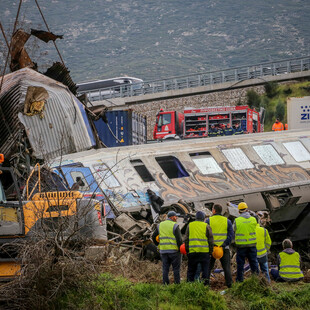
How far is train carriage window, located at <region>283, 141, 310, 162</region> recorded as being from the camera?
2228 centimetres

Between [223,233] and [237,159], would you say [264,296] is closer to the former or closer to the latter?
[223,233]

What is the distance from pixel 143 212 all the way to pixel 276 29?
174 metres

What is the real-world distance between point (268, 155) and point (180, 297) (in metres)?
11.1

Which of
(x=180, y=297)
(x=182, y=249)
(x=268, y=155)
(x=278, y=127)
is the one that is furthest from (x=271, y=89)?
(x=180, y=297)

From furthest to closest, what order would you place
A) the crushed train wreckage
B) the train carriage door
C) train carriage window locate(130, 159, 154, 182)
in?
train carriage window locate(130, 159, 154, 182) < the crushed train wreckage < the train carriage door

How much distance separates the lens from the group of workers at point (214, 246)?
12141 mm

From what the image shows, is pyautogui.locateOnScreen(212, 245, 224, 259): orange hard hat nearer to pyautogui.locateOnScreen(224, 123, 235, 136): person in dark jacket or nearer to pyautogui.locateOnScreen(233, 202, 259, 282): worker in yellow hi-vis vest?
pyautogui.locateOnScreen(233, 202, 259, 282): worker in yellow hi-vis vest

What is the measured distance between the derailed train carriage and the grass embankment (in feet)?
16.6

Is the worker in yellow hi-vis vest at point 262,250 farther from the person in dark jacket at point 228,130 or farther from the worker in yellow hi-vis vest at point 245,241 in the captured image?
the person in dark jacket at point 228,130

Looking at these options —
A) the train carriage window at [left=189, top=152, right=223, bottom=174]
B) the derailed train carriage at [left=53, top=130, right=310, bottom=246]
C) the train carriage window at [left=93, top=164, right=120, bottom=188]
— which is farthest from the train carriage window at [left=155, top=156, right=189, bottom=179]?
the train carriage window at [left=93, top=164, right=120, bottom=188]

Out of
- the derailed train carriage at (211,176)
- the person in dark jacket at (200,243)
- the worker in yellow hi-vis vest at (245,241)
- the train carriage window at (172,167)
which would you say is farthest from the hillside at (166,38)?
the person in dark jacket at (200,243)

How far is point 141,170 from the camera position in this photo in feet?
62.7

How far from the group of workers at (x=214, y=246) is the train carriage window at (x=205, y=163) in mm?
6555

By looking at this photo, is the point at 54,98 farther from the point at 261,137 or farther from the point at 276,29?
the point at 276,29
